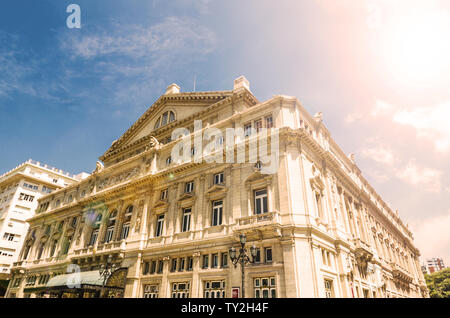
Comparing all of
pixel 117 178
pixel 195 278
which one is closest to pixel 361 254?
pixel 195 278

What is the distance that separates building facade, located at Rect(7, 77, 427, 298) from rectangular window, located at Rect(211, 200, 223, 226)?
99 mm

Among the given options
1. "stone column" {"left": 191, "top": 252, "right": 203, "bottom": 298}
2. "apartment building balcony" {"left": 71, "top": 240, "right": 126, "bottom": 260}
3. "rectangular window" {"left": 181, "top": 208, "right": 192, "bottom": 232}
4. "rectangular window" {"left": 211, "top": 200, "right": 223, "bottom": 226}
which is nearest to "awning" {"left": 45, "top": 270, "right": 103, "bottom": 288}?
"apartment building balcony" {"left": 71, "top": 240, "right": 126, "bottom": 260}

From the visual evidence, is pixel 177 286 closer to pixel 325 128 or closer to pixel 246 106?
pixel 246 106

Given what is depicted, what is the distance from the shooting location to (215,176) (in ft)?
94.6

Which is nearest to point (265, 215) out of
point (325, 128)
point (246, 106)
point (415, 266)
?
point (246, 106)

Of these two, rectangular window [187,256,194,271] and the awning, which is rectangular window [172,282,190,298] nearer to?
rectangular window [187,256,194,271]

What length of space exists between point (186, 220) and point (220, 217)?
4.23 m

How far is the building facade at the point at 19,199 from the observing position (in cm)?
5766

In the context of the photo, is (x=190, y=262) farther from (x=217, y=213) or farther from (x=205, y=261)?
(x=217, y=213)

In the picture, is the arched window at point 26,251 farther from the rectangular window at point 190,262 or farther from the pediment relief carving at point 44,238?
the rectangular window at point 190,262

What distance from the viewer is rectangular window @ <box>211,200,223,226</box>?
26414 mm

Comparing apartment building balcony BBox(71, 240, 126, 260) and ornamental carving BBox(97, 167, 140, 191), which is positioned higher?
ornamental carving BBox(97, 167, 140, 191)

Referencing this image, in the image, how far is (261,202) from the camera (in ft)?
80.7
